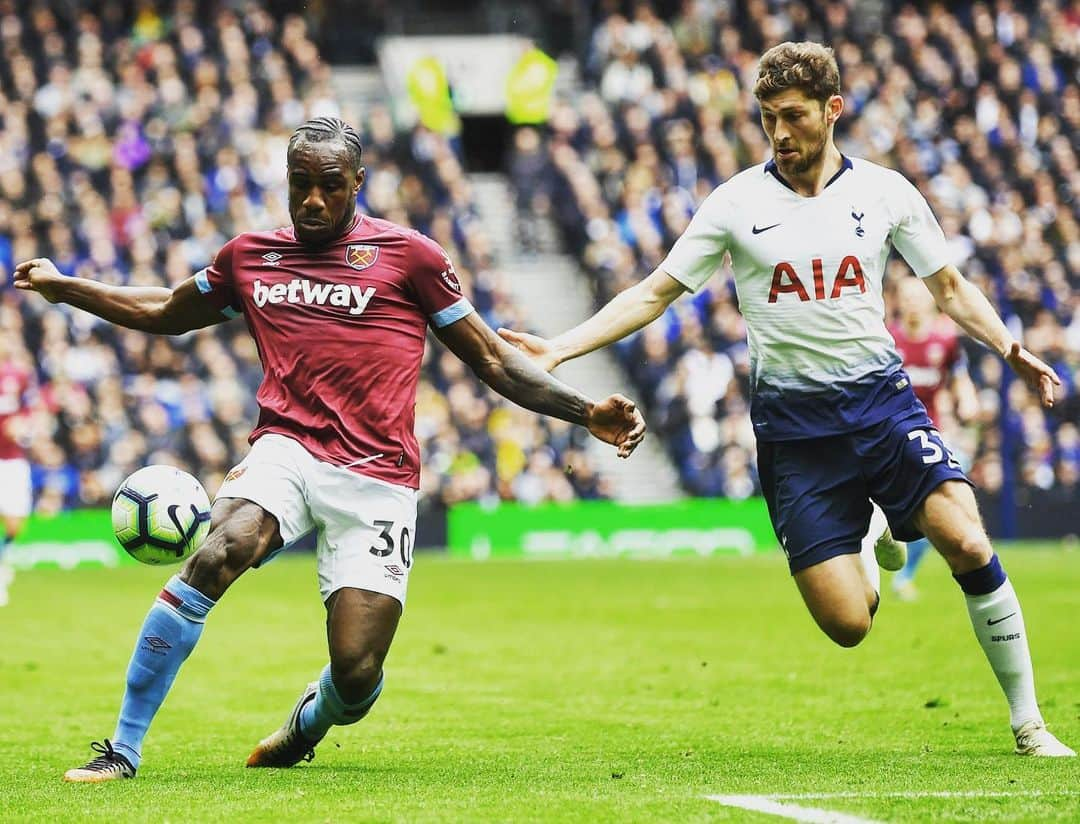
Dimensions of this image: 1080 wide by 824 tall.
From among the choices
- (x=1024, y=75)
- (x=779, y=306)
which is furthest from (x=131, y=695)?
(x=1024, y=75)

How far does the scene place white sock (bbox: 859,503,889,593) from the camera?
26.8 ft

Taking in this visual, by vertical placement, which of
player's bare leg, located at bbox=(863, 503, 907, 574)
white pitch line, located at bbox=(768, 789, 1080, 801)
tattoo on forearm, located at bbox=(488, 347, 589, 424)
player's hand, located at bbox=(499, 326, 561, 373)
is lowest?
white pitch line, located at bbox=(768, 789, 1080, 801)

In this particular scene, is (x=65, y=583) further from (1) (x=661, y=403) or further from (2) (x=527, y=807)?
(2) (x=527, y=807)

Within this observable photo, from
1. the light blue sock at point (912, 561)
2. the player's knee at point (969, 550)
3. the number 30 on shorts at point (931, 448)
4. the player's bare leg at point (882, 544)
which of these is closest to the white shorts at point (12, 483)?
the light blue sock at point (912, 561)

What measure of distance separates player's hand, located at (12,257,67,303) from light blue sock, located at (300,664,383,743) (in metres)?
2.04

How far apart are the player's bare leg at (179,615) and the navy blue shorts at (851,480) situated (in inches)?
84.8

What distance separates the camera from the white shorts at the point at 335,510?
7301mm

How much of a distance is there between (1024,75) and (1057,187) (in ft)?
9.17

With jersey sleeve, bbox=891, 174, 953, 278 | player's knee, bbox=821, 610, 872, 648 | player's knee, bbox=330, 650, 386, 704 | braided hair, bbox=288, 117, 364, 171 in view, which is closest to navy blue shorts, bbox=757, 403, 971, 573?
player's knee, bbox=821, 610, 872, 648

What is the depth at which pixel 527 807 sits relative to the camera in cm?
636

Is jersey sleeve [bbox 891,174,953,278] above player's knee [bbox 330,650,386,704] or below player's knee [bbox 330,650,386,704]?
above

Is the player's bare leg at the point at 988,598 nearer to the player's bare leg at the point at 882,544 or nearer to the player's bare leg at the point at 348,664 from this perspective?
the player's bare leg at the point at 882,544

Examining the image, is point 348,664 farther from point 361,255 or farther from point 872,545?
point 872,545

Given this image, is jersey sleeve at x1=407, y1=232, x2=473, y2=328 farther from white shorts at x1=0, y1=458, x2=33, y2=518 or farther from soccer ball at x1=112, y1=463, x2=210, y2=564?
white shorts at x1=0, y1=458, x2=33, y2=518
